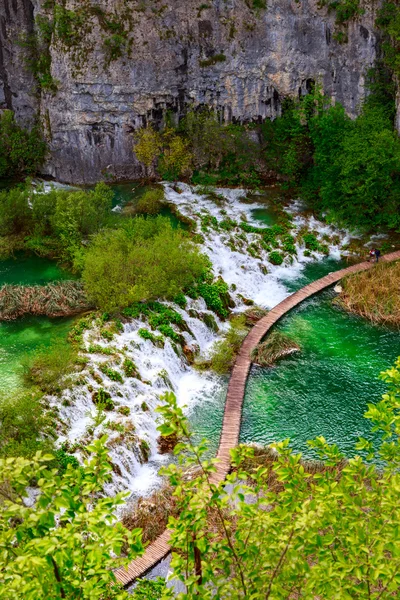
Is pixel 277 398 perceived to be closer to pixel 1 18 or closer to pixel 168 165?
pixel 168 165

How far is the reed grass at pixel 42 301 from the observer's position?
1941 cm

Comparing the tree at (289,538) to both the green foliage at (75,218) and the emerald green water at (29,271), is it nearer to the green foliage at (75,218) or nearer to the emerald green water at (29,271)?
the emerald green water at (29,271)

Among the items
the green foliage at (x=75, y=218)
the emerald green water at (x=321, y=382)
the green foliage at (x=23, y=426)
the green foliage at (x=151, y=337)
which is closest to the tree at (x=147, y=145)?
the green foliage at (x=75, y=218)

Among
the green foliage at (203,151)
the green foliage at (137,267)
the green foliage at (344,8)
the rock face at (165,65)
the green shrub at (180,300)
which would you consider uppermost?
the green foliage at (344,8)

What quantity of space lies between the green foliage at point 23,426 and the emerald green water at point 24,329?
5.99 ft

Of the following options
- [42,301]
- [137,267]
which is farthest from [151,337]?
[42,301]

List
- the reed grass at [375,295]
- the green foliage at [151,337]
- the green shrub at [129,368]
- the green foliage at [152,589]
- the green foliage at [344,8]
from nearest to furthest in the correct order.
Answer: the green foliage at [152,589], the green shrub at [129,368], the green foliage at [151,337], the reed grass at [375,295], the green foliage at [344,8]

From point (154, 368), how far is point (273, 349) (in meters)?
4.05

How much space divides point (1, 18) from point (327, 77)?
17.0 metres

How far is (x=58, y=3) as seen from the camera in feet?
88.4

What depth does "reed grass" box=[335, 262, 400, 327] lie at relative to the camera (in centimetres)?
2014

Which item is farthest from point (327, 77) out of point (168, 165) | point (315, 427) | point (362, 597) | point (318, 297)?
point (362, 597)

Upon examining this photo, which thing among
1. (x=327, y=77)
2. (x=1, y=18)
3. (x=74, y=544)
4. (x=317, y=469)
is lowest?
(x=317, y=469)

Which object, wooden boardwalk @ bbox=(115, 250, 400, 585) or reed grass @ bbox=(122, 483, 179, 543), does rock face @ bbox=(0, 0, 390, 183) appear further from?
reed grass @ bbox=(122, 483, 179, 543)
